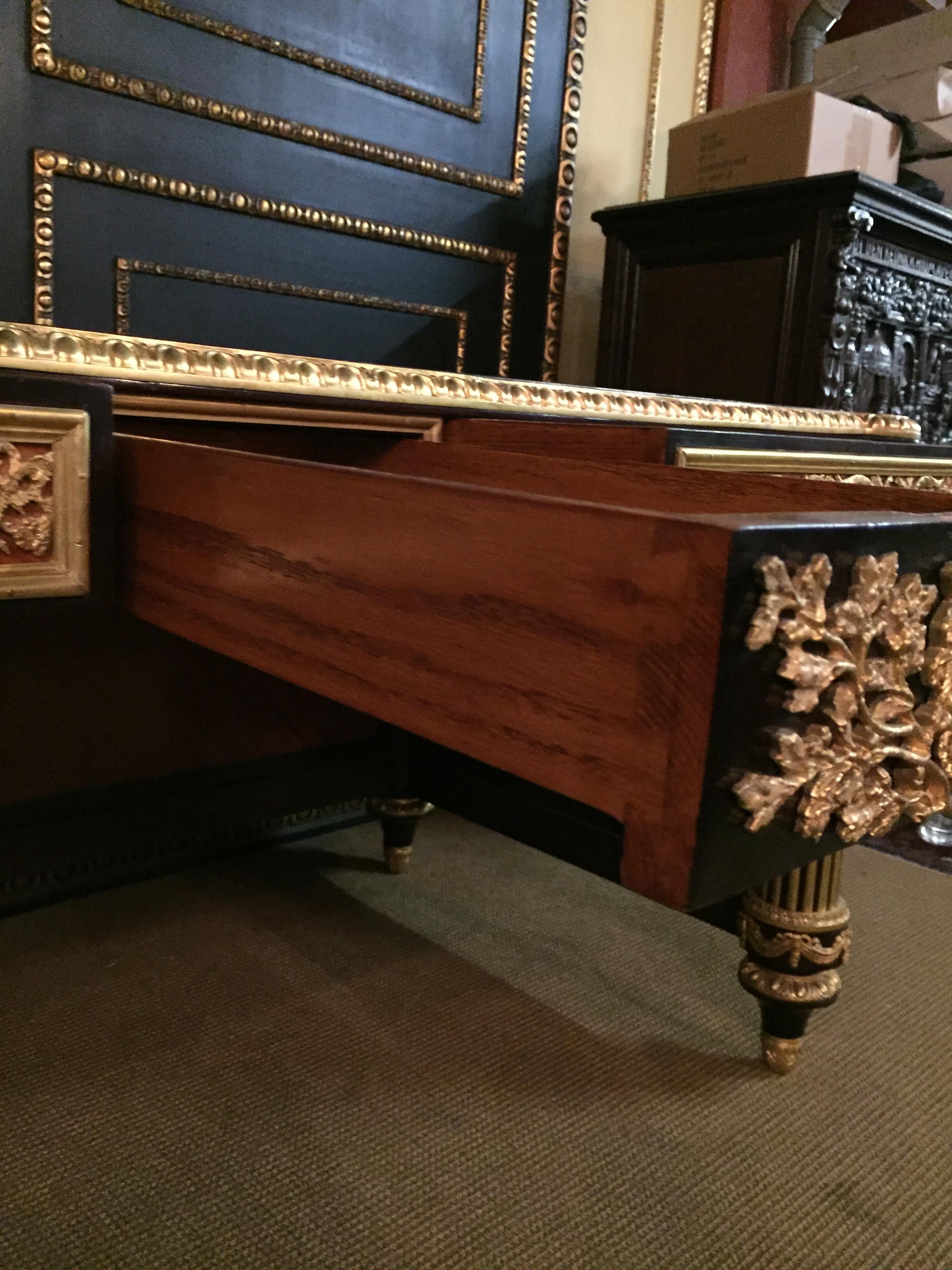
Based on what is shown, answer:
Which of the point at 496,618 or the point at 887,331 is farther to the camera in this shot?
the point at 887,331

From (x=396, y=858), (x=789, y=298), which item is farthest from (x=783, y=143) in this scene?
(x=396, y=858)

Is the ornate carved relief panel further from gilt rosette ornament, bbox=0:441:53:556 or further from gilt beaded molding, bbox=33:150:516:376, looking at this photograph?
gilt rosette ornament, bbox=0:441:53:556

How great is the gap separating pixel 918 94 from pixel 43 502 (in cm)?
156

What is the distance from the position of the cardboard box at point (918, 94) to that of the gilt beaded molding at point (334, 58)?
0.65 metres

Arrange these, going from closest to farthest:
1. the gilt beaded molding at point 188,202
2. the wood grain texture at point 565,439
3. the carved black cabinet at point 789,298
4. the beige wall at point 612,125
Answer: the wood grain texture at point 565,439
the gilt beaded molding at point 188,202
the carved black cabinet at point 789,298
the beige wall at point 612,125

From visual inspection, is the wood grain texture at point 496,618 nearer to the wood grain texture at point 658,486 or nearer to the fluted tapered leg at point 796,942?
the wood grain texture at point 658,486

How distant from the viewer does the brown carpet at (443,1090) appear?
57cm

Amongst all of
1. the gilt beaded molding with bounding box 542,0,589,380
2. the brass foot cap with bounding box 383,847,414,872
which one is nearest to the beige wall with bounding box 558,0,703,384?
the gilt beaded molding with bounding box 542,0,589,380

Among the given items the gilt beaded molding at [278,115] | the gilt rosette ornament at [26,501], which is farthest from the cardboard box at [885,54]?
the gilt rosette ornament at [26,501]

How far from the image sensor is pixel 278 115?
1333 mm

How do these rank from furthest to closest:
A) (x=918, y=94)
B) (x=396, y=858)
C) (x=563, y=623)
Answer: (x=918, y=94) → (x=396, y=858) → (x=563, y=623)

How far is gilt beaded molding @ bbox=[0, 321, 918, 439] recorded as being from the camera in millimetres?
712

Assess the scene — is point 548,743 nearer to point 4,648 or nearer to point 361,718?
point 4,648

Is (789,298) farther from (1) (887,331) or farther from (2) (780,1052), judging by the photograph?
(2) (780,1052)
